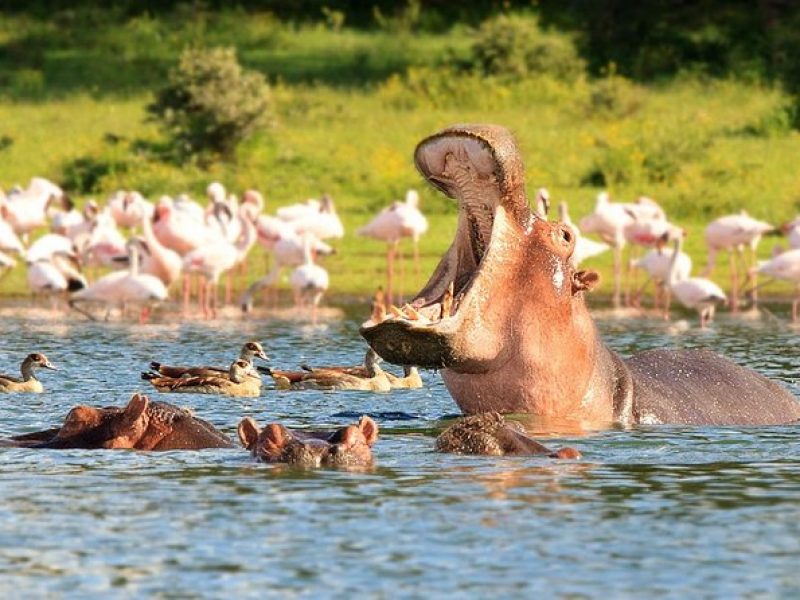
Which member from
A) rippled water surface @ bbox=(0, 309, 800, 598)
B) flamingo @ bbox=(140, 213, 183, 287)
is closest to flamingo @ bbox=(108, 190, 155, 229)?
flamingo @ bbox=(140, 213, 183, 287)

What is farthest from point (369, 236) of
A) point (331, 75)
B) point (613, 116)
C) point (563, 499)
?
point (563, 499)

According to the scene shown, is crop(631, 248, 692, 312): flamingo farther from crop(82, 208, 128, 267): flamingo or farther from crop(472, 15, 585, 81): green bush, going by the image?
crop(472, 15, 585, 81): green bush

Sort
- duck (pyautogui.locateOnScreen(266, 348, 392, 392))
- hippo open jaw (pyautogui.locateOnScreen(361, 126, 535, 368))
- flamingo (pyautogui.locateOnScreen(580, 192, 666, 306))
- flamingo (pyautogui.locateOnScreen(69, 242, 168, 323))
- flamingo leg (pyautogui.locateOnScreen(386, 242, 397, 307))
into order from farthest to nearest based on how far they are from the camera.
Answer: flamingo (pyautogui.locateOnScreen(580, 192, 666, 306))
flamingo leg (pyautogui.locateOnScreen(386, 242, 397, 307))
flamingo (pyautogui.locateOnScreen(69, 242, 168, 323))
duck (pyautogui.locateOnScreen(266, 348, 392, 392))
hippo open jaw (pyautogui.locateOnScreen(361, 126, 535, 368))

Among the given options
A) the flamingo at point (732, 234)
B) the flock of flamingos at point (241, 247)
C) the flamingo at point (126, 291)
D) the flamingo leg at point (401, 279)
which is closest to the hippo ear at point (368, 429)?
the flamingo at point (126, 291)

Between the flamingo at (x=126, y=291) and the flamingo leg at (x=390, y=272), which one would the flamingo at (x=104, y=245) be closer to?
the flamingo at (x=126, y=291)

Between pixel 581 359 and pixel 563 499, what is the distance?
146 centimetres

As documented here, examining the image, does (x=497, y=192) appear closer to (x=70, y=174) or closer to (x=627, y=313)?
(x=627, y=313)

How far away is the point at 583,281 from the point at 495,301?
487 millimetres

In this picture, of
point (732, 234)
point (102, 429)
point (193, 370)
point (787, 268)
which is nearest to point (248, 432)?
point (102, 429)

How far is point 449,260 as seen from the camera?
8.88 meters

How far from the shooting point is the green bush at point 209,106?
87.8ft

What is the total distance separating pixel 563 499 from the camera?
25.5 ft

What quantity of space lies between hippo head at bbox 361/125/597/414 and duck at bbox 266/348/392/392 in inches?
127

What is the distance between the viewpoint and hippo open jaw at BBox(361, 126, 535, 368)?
8.39m
